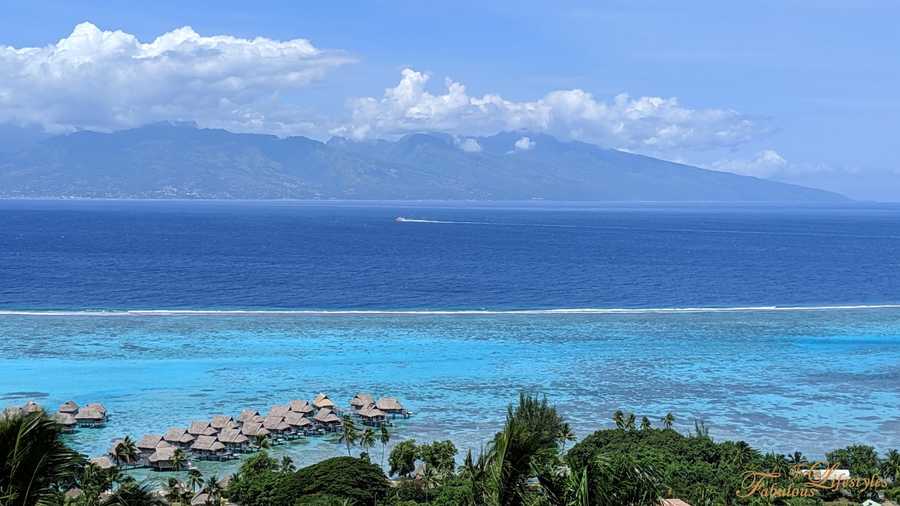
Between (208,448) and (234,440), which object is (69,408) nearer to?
(208,448)

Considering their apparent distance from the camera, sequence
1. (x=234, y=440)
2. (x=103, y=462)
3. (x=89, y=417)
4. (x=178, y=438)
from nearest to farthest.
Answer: (x=103, y=462) → (x=178, y=438) → (x=234, y=440) → (x=89, y=417)

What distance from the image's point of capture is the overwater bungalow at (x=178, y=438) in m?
Result: 30.3

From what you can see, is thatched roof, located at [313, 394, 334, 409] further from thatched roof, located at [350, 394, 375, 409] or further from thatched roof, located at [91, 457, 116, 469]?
thatched roof, located at [91, 457, 116, 469]

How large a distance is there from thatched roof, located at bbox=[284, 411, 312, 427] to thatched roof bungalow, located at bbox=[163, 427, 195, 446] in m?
3.66

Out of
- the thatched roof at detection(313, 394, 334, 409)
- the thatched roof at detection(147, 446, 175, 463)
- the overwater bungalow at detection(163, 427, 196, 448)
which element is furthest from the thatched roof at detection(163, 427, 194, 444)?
the thatched roof at detection(313, 394, 334, 409)

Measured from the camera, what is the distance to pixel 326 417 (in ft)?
111

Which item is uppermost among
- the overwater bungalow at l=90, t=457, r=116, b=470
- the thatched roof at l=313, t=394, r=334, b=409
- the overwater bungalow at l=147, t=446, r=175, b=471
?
the thatched roof at l=313, t=394, r=334, b=409

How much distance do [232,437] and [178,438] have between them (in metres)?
1.81

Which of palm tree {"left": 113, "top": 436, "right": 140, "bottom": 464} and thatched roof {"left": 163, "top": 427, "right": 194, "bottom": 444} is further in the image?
thatched roof {"left": 163, "top": 427, "right": 194, "bottom": 444}

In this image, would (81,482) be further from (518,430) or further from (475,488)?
(518,430)

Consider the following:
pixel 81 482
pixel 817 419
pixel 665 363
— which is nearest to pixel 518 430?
pixel 81 482

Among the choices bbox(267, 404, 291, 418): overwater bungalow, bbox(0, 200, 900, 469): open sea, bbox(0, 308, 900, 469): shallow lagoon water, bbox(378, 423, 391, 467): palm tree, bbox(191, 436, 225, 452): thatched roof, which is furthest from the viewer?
bbox(0, 200, 900, 469): open sea

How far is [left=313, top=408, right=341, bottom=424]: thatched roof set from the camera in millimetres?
33719

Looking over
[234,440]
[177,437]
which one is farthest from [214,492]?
[177,437]
